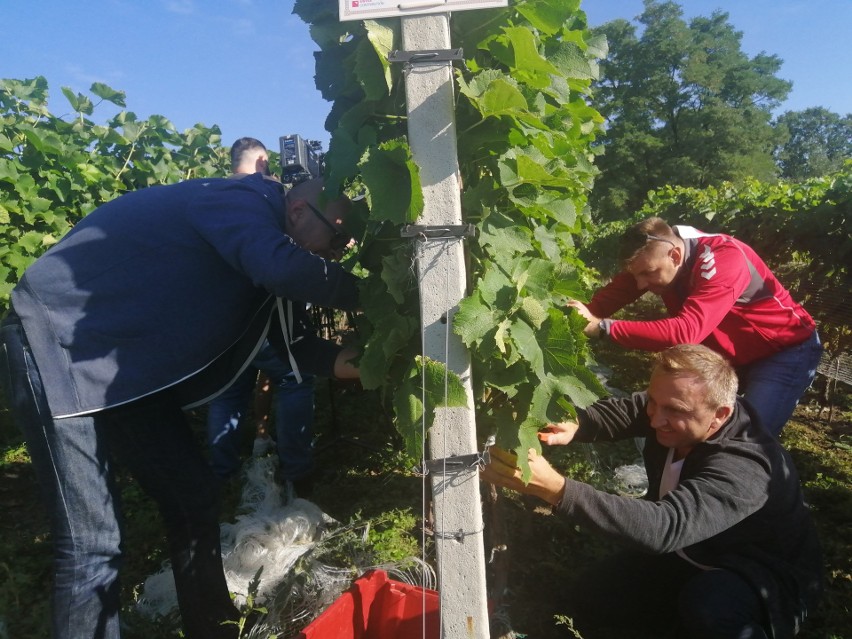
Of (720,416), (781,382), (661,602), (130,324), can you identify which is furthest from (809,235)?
(130,324)

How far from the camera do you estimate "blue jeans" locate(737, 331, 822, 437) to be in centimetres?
281

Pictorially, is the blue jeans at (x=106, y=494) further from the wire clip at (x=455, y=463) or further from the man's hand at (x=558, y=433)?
the man's hand at (x=558, y=433)

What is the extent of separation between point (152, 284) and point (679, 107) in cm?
3648

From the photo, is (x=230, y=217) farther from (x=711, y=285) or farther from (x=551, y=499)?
(x=711, y=285)

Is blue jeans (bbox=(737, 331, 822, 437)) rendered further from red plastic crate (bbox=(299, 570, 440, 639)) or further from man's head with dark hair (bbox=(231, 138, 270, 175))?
man's head with dark hair (bbox=(231, 138, 270, 175))

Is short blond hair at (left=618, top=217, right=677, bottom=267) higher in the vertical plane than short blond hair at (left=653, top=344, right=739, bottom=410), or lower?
higher

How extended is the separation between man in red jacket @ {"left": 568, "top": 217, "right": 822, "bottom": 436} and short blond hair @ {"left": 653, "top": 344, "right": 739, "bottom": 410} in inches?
25.5

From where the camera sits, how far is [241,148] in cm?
457

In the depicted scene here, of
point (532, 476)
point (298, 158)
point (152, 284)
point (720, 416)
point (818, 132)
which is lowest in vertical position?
point (532, 476)

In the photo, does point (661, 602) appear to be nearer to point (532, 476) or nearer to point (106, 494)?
point (532, 476)

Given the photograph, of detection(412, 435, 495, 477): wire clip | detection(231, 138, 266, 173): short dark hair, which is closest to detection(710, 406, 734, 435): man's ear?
detection(412, 435, 495, 477): wire clip

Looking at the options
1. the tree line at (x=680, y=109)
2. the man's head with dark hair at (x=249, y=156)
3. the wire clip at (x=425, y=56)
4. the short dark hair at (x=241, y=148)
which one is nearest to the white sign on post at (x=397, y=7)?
the wire clip at (x=425, y=56)

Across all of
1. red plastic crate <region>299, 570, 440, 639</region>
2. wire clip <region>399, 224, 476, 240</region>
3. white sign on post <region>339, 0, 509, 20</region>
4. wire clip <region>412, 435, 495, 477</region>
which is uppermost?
white sign on post <region>339, 0, 509, 20</region>

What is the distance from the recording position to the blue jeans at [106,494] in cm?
181
